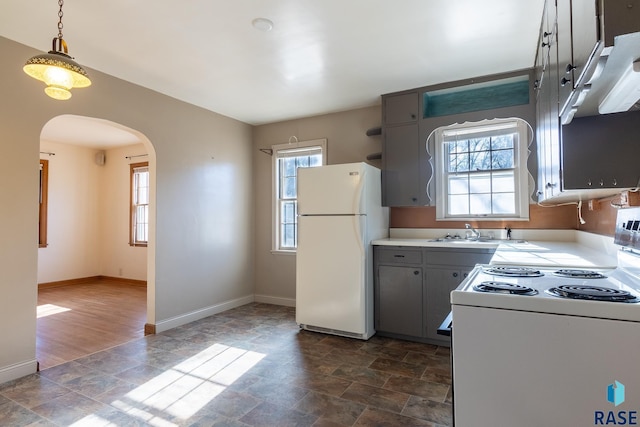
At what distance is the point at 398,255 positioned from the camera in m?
3.46

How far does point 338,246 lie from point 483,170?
69.8 inches

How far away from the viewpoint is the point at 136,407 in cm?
221

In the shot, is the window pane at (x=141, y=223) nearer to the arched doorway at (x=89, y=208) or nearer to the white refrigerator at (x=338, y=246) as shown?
the arched doorway at (x=89, y=208)

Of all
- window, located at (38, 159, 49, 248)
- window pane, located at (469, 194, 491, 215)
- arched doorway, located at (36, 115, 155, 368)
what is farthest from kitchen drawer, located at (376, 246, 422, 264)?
window, located at (38, 159, 49, 248)

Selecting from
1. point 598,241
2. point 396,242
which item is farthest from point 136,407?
point 598,241

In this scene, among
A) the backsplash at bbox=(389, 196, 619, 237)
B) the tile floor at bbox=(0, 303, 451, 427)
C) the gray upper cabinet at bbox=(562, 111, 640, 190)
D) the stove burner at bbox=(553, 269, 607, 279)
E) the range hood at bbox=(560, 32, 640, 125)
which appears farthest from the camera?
the backsplash at bbox=(389, 196, 619, 237)

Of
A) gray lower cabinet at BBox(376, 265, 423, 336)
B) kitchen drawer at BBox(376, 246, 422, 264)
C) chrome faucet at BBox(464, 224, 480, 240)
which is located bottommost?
gray lower cabinet at BBox(376, 265, 423, 336)

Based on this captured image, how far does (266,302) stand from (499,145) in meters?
3.61

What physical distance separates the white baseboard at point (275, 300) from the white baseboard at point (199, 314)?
4.5 inches

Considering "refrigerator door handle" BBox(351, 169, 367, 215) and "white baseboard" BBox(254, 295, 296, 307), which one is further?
"white baseboard" BBox(254, 295, 296, 307)

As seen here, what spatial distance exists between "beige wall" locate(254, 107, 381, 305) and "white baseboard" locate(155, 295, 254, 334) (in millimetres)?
320

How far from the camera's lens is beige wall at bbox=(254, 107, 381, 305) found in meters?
4.32

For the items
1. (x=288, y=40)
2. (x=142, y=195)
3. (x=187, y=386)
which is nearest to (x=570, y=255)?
(x=288, y=40)

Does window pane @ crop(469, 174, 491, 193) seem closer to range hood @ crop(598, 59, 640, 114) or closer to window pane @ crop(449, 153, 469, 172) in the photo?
window pane @ crop(449, 153, 469, 172)
